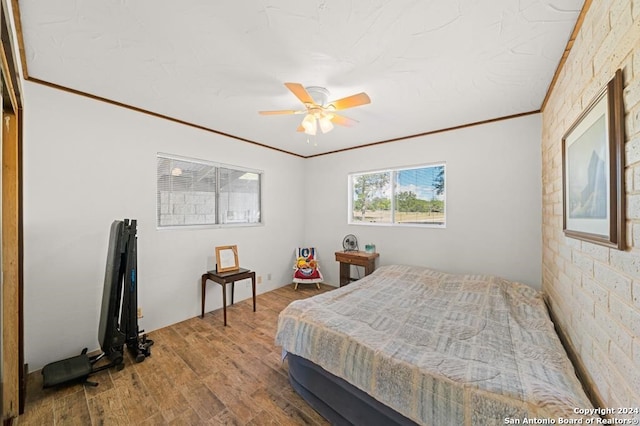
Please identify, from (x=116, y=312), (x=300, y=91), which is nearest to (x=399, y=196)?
(x=300, y=91)

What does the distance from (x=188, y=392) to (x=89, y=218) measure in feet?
6.06

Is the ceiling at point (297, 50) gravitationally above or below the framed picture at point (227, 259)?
above

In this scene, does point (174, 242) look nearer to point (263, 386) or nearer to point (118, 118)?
point (118, 118)

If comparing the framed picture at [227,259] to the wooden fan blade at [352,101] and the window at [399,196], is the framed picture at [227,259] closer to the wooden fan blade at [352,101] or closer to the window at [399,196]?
the window at [399,196]

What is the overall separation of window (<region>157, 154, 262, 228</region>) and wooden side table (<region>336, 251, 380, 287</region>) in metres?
1.54

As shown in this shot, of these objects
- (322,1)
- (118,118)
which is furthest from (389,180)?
(118,118)

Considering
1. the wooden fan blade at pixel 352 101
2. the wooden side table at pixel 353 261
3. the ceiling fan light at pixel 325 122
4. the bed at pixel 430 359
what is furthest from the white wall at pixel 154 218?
the wooden fan blade at pixel 352 101

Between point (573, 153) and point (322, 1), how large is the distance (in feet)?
5.89

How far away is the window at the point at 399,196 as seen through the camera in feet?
11.6

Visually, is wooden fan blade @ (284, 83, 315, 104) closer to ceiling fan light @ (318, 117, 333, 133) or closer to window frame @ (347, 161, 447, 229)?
ceiling fan light @ (318, 117, 333, 133)

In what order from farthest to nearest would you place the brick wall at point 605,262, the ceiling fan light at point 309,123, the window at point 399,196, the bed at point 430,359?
the window at point 399,196 → the ceiling fan light at point 309,123 → the bed at point 430,359 → the brick wall at point 605,262

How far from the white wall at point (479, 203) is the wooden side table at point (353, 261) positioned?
216 millimetres

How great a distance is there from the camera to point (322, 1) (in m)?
1.34

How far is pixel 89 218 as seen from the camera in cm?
238
